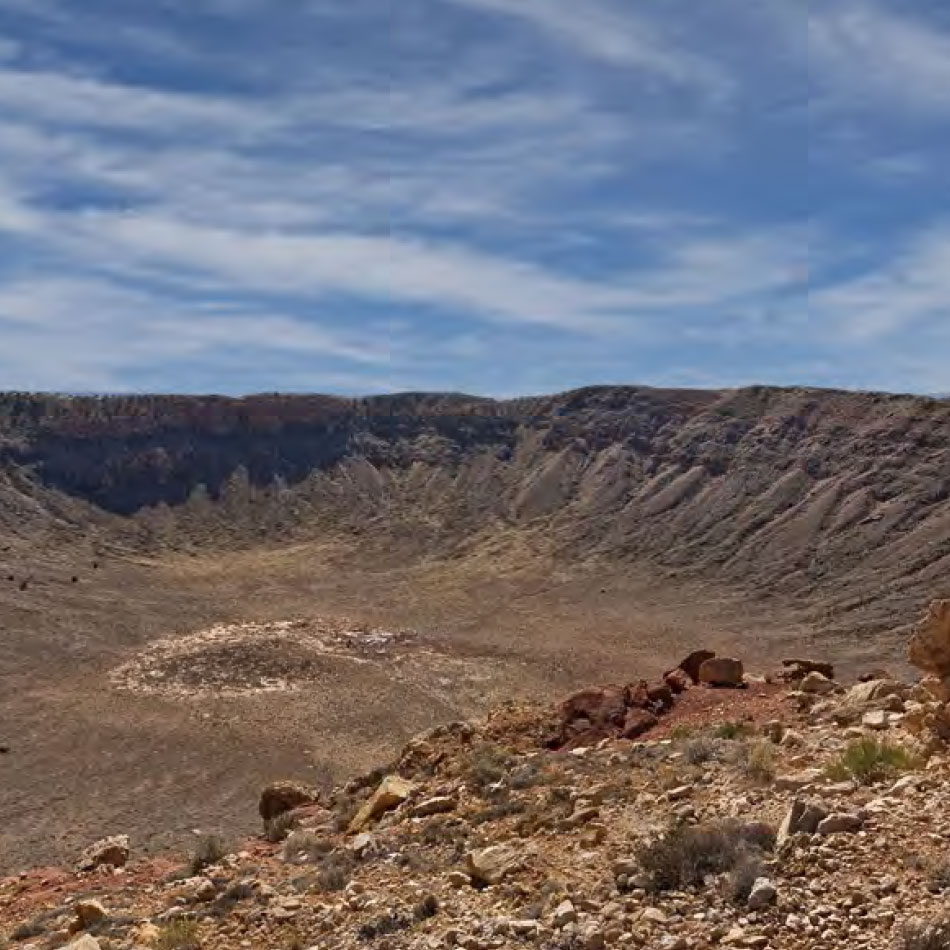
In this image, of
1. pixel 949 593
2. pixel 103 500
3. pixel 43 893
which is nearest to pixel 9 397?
pixel 103 500

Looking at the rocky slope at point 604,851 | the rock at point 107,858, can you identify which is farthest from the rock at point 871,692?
the rock at point 107,858

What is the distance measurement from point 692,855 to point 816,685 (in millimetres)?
8376

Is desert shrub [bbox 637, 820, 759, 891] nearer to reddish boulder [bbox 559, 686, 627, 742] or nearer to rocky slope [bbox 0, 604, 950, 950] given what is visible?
rocky slope [bbox 0, 604, 950, 950]

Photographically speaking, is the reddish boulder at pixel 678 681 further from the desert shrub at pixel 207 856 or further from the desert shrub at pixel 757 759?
the desert shrub at pixel 207 856

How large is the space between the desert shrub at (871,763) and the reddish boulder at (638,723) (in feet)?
18.4

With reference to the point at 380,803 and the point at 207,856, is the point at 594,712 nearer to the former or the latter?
the point at 380,803

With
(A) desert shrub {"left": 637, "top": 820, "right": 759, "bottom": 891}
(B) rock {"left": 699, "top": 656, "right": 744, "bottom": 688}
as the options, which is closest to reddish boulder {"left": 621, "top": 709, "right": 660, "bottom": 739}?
(B) rock {"left": 699, "top": 656, "right": 744, "bottom": 688}

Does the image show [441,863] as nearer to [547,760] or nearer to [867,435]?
[547,760]

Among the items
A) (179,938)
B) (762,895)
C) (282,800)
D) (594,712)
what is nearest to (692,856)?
(762,895)

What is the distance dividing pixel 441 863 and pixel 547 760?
156 inches

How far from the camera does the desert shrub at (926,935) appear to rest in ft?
21.0

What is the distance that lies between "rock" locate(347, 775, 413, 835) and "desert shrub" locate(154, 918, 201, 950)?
12.2 feet

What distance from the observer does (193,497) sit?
86062 mm

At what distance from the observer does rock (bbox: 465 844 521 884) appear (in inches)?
372
